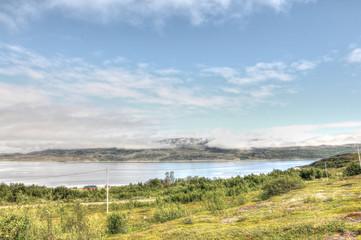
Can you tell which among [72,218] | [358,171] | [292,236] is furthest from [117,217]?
[358,171]

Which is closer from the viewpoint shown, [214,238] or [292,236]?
[292,236]

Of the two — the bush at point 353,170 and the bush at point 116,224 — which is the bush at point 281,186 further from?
the bush at point 353,170

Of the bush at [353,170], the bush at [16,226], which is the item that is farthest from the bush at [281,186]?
the bush at [16,226]

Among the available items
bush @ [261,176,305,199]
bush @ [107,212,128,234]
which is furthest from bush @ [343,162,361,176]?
bush @ [107,212,128,234]

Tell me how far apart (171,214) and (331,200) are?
18797 mm

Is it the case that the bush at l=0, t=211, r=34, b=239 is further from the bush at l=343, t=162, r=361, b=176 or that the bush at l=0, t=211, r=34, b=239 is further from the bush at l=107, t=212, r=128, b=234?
the bush at l=343, t=162, r=361, b=176

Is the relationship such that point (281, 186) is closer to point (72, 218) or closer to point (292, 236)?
point (292, 236)

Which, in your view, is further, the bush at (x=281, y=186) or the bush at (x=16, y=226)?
the bush at (x=281, y=186)

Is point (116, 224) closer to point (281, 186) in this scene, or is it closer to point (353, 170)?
point (281, 186)

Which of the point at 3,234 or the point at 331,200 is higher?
the point at 3,234

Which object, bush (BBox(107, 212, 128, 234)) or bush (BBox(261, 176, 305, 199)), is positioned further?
bush (BBox(261, 176, 305, 199))

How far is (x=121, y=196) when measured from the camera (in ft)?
240

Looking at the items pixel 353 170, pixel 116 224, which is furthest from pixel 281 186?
pixel 353 170

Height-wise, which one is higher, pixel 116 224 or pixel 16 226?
pixel 16 226
